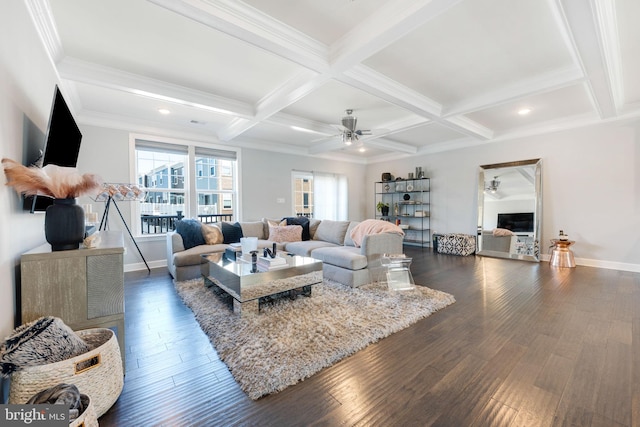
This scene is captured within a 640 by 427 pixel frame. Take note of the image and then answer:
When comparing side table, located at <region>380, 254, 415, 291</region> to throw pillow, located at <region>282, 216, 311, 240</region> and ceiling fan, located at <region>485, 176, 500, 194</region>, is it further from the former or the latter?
ceiling fan, located at <region>485, 176, 500, 194</region>

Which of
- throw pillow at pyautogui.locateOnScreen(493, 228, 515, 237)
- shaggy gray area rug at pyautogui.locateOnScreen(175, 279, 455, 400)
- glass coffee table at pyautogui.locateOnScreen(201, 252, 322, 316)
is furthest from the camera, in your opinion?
throw pillow at pyautogui.locateOnScreen(493, 228, 515, 237)

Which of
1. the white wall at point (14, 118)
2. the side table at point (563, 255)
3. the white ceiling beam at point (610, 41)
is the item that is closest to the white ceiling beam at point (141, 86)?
the white wall at point (14, 118)

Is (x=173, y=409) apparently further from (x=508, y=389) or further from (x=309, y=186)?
(x=309, y=186)

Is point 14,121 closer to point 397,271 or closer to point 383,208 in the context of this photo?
point 397,271

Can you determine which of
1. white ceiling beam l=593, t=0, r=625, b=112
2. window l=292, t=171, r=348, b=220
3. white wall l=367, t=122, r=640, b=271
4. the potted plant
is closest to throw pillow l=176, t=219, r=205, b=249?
window l=292, t=171, r=348, b=220

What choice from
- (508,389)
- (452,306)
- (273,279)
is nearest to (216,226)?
(273,279)

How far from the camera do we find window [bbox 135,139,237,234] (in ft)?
15.3

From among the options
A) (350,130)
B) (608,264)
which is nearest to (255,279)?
(350,130)

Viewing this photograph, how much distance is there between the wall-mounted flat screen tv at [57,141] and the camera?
1.69 m

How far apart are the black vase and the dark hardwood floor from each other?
0.90 meters

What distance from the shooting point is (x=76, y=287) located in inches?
57.6

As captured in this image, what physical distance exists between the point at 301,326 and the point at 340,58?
241 centimetres

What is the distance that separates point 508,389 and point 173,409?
6.10 ft

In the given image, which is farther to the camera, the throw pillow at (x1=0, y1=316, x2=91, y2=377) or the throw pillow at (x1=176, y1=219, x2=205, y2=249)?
the throw pillow at (x1=176, y1=219, x2=205, y2=249)
